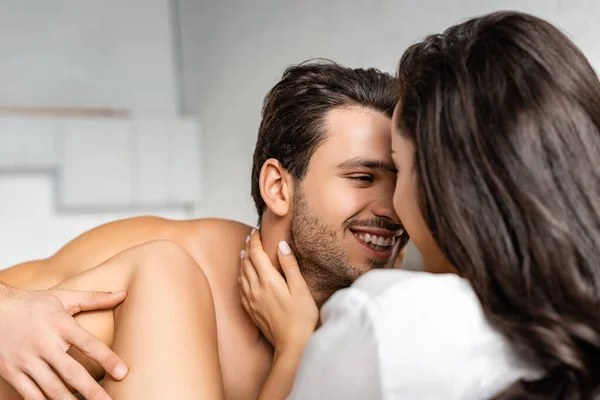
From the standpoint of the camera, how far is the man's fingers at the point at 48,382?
124cm

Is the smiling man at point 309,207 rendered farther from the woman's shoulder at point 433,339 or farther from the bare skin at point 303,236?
the woman's shoulder at point 433,339

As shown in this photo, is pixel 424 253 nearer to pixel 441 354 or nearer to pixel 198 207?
pixel 441 354

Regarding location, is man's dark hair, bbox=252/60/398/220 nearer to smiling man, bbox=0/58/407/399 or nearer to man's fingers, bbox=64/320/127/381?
smiling man, bbox=0/58/407/399

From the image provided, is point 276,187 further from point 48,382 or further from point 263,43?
point 263,43

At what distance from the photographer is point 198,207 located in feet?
11.4

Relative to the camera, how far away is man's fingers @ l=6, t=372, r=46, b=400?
4.10 feet

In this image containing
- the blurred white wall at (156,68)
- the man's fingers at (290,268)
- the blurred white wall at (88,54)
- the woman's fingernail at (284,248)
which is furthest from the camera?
the blurred white wall at (88,54)

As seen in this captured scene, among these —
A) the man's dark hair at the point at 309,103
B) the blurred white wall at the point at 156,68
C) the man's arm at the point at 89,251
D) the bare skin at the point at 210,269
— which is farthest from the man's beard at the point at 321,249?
the blurred white wall at the point at 156,68

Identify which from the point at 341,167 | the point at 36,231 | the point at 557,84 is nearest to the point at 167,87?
the point at 36,231

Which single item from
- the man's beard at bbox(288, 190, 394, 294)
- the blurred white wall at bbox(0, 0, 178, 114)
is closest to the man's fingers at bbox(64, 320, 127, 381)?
the man's beard at bbox(288, 190, 394, 294)

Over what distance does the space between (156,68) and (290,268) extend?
224 centimetres

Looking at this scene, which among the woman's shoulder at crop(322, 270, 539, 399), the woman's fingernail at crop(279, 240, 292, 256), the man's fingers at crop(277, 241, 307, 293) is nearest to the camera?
the woman's shoulder at crop(322, 270, 539, 399)

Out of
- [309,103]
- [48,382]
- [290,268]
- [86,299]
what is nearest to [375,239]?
[290,268]

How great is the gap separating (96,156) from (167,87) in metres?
0.56
